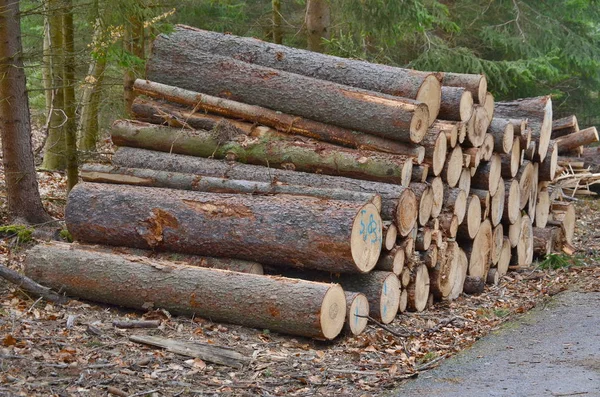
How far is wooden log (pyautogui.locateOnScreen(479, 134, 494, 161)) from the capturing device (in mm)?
10109

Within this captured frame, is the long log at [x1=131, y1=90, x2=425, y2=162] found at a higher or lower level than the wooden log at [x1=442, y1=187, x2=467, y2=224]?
higher

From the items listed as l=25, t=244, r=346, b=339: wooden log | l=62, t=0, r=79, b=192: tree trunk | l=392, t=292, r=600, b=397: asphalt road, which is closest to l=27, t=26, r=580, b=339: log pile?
l=25, t=244, r=346, b=339: wooden log

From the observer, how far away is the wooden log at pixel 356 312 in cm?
732

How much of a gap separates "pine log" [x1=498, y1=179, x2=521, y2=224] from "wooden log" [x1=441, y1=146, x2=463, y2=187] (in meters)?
1.54

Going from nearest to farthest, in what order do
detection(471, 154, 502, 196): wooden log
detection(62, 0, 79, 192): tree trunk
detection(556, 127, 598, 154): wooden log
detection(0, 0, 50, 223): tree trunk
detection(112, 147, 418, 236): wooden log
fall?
1. detection(112, 147, 418, 236): wooden log
2. detection(0, 0, 50, 223): tree trunk
3. detection(471, 154, 502, 196): wooden log
4. detection(62, 0, 79, 192): tree trunk
5. detection(556, 127, 598, 154): wooden log

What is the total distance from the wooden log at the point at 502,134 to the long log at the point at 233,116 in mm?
2108

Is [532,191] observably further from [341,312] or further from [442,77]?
[341,312]

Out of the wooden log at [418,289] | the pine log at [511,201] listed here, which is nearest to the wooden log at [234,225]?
the wooden log at [418,289]

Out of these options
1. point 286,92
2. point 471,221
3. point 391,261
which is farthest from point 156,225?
point 471,221

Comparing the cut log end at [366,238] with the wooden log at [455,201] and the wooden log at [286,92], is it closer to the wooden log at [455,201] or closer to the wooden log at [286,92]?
the wooden log at [286,92]

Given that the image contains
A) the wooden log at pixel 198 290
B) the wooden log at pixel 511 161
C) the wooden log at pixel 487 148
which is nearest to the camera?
the wooden log at pixel 198 290

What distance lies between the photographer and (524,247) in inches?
464

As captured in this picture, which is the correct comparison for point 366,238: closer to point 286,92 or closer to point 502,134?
point 286,92

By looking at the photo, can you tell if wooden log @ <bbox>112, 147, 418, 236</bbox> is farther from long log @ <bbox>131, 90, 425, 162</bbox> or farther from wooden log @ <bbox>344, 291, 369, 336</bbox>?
wooden log @ <bbox>344, 291, 369, 336</bbox>
